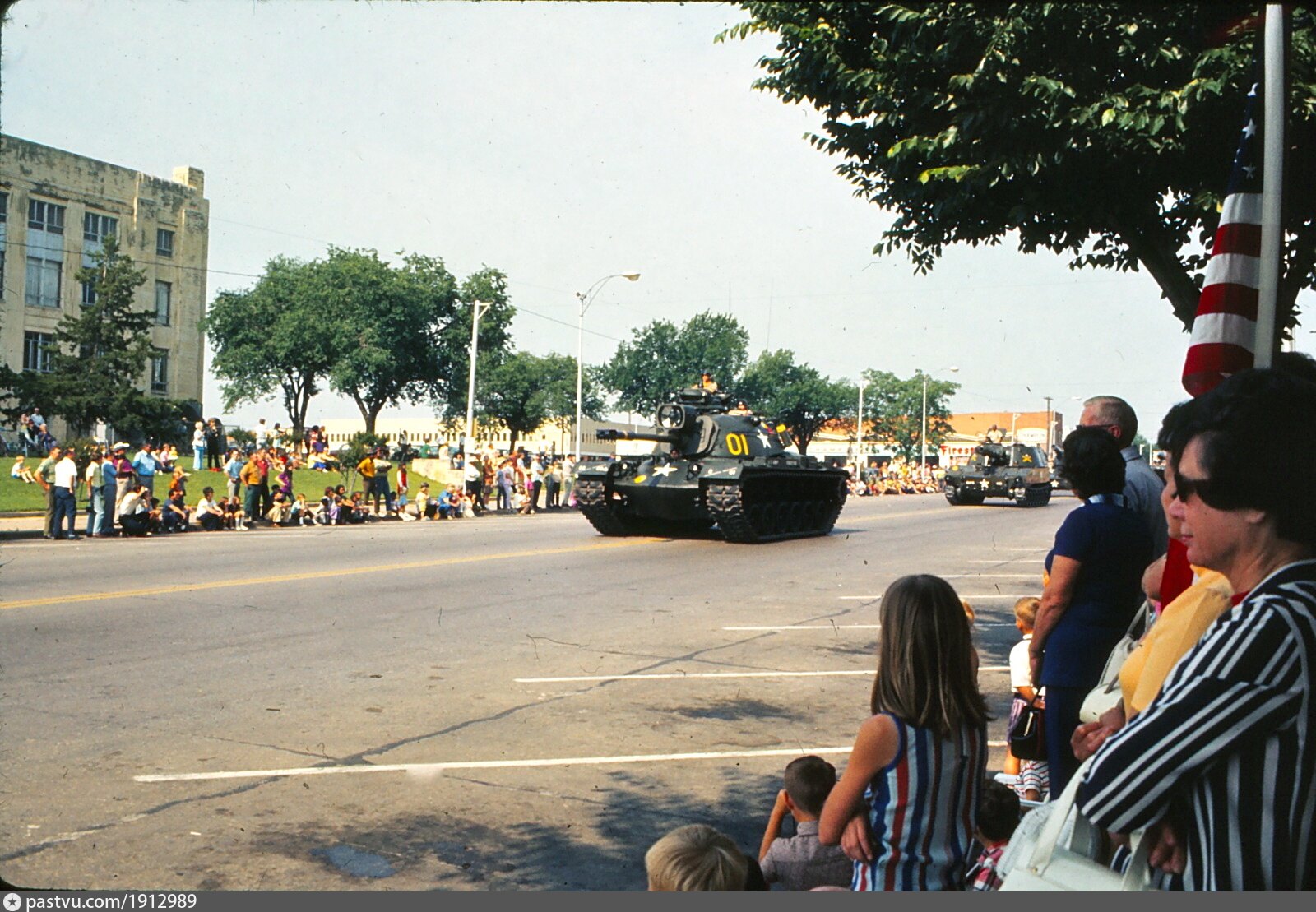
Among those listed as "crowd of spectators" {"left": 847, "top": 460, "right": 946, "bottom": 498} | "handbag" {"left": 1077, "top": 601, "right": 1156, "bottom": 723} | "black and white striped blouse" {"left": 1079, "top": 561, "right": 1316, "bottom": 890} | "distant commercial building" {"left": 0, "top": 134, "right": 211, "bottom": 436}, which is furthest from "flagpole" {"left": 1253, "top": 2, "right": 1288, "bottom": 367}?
"crowd of spectators" {"left": 847, "top": 460, "right": 946, "bottom": 498}

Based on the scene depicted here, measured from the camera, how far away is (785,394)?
95.0 feet

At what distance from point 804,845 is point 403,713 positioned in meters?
4.22

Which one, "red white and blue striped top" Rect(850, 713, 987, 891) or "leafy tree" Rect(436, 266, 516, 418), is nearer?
"red white and blue striped top" Rect(850, 713, 987, 891)

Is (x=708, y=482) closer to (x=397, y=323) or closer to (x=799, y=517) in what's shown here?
(x=799, y=517)

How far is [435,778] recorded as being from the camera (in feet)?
19.9

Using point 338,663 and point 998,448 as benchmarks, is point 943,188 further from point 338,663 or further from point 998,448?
point 998,448

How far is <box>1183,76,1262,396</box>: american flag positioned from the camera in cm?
473

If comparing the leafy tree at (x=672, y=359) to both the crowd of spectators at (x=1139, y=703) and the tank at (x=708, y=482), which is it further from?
the crowd of spectators at (x=1139, y=703)

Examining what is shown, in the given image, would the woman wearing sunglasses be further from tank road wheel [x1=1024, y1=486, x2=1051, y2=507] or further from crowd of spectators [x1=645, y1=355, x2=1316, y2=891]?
tank road wheel [x1=1024, y1=486, x2=1051, y2=507]

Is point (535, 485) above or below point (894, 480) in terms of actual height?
below

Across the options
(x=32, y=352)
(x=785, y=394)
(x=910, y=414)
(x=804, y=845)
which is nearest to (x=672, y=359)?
(x=785, y=394)

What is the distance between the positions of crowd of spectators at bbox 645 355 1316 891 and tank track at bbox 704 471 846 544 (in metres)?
15.9

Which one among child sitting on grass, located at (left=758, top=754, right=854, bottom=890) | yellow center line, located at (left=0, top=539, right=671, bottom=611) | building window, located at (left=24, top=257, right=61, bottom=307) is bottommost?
yellow center line, located at (left=0, top=539, right=671, bottom=611)

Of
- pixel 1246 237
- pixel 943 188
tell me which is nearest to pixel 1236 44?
pixel 943 188
